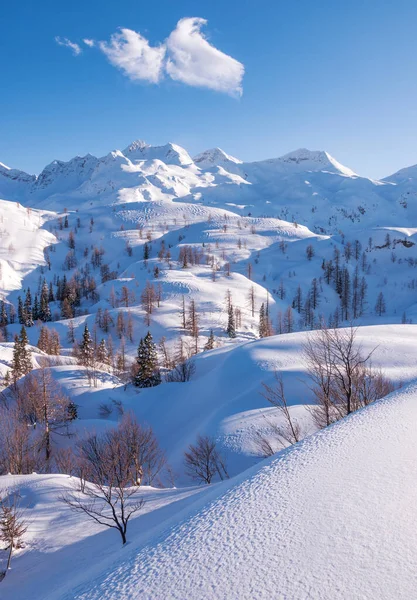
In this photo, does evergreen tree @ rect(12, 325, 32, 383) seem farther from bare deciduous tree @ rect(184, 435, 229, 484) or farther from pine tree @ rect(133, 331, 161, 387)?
bare deciduous tree @ rect(184, 435, 229, 484)

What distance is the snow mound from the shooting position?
→ 3.30 metres

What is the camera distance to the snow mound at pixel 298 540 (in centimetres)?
330

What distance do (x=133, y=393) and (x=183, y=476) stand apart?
21.6m

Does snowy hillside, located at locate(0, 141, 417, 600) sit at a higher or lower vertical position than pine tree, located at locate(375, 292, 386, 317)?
higher

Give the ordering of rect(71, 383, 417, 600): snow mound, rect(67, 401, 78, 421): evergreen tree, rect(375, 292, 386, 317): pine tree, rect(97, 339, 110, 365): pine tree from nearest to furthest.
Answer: rect(71, 383, 417, 600): snow mound < rect(67, 401, 78, 421): evergreen tree < rect(97, 339, 110, 365): pine tree < rect(375, 292, 386, 317): pine tree

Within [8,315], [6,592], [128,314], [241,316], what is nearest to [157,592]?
[6,592]

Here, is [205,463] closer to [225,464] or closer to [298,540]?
[225,464]

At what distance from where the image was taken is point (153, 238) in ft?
598

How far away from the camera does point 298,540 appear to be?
3.93 metres

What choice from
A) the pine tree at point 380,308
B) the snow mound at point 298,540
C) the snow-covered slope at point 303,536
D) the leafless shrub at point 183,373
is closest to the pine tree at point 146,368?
the leafless shrub at point 183,373

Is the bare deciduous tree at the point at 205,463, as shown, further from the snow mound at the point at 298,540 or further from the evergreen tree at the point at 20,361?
the evergreen tree at the point at 20,361

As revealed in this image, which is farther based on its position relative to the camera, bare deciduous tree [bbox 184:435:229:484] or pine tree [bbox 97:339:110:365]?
pine tree [bbox 97:339:110:365]

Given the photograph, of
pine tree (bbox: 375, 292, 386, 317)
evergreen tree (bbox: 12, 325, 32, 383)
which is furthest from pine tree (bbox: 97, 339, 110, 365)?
pine tree (bbox: 375, 292, 386, 317)

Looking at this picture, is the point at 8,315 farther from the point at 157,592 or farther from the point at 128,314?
the point at 157,592
